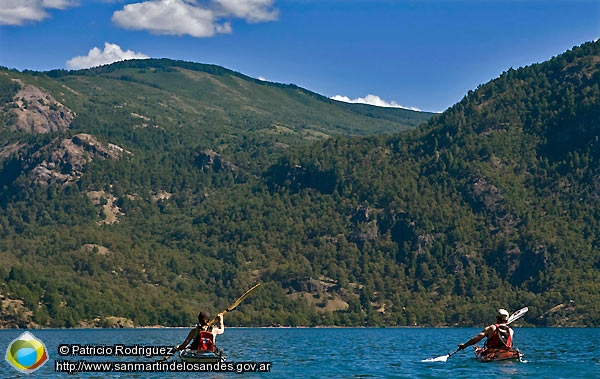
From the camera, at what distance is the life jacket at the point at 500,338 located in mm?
98625

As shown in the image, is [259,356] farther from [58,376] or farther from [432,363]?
[58,376]

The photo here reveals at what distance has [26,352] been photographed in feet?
205

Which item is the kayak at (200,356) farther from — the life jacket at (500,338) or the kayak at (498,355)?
the kayak at (498,355)

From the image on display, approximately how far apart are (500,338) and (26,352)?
165ft

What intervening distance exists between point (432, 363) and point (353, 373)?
1502 cm

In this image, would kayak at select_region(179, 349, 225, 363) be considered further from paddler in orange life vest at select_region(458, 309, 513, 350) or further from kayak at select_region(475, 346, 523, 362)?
kayak at select_region(475, 346, 523, 362)

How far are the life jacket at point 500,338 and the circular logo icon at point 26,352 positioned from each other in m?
47.5

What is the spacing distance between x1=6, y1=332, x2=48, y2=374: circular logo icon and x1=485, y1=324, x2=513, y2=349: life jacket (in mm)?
47481

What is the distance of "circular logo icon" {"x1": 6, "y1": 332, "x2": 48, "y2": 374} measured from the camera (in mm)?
61438

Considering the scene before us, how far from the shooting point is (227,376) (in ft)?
305

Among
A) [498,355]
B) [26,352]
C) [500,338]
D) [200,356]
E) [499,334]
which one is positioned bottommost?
[498,355]

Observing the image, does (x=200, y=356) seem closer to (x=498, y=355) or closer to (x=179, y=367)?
(x=179, y=367)

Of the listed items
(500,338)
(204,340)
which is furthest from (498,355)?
(204,340)

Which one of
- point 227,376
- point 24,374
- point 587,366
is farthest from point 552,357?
point 24,374
